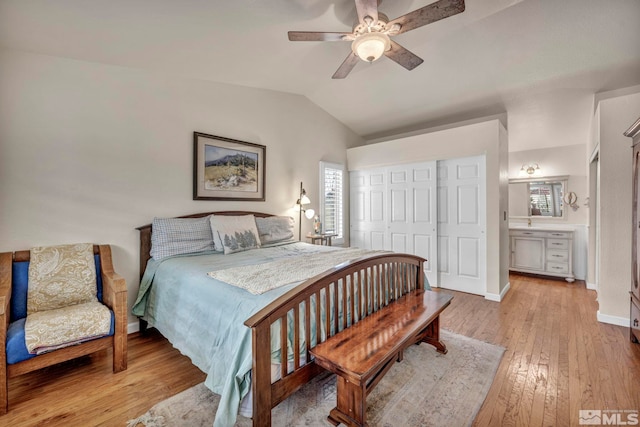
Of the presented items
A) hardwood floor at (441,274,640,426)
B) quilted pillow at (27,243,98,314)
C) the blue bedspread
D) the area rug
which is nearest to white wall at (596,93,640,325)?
hardwood floor at (441,274,640,426)

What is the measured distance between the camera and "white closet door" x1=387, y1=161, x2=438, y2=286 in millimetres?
4441

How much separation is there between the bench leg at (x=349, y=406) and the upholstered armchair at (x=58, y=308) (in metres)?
1.74

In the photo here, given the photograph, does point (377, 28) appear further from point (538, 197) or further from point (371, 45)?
point (538, 197)

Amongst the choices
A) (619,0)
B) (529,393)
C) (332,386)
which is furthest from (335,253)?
(619,0)

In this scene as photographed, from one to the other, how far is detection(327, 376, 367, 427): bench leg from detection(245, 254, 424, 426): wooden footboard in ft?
0.71

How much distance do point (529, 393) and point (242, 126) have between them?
401cm

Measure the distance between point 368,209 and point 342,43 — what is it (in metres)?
2.95

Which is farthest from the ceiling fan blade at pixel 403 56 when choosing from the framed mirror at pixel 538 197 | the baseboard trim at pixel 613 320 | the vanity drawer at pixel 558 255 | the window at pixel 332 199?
the vanity drawer at pixel 558 255

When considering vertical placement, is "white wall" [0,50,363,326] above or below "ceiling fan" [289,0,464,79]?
below

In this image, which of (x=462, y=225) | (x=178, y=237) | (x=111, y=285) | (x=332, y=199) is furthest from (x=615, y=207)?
(x=111, y=285)

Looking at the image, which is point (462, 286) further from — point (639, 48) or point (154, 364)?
point (154, 364)

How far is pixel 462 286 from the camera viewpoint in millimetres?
4207

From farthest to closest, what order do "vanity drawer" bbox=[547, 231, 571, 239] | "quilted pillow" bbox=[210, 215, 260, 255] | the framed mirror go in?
the framed mirror
"vanity drawer" bbox=[547, 231, 571, 239]
"quilted pillow" bbox=[210, 215, 260, 255]

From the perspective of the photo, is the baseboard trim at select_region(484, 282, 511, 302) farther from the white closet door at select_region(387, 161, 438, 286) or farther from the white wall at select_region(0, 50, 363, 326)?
the white wall at select_region(0, 50, 363, 326)
